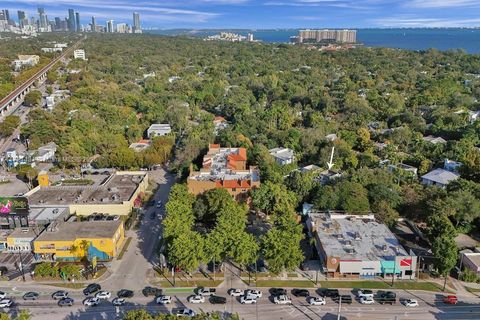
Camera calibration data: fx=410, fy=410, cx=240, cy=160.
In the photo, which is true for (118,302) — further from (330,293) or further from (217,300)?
(330,293)

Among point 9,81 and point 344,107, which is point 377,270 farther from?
point 9,81

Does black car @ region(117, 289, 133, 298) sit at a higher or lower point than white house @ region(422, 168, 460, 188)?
lower

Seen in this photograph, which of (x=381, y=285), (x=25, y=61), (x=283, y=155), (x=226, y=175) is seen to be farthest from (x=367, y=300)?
(x=25, y=61)

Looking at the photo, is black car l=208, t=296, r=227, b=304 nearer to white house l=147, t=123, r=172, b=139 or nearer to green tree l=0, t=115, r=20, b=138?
white house l=147, t=123, r=172, b=139

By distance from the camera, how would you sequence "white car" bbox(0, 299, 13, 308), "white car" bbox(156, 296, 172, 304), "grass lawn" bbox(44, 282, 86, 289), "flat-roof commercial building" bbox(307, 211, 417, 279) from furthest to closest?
"flat-roof commercial building" bbox(307, 211, 417, 279) → "grass lawn" bbox(44, 282, 86, 289) → "white car" bbox(156, 296, 172, 304) → "white car" bbox(0, 299, 13, 308)

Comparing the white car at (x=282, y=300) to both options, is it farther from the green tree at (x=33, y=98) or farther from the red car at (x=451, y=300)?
the green tree at (x=33, y=98)

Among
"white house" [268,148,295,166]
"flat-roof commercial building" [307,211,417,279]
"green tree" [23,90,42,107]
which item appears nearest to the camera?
"flat-roof commercial building" [307,211,417,279]

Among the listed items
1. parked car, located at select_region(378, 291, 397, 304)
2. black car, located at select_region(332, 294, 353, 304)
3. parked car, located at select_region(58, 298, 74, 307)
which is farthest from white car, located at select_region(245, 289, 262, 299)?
parked car, located at select_region(58, 298, 74, 307)
